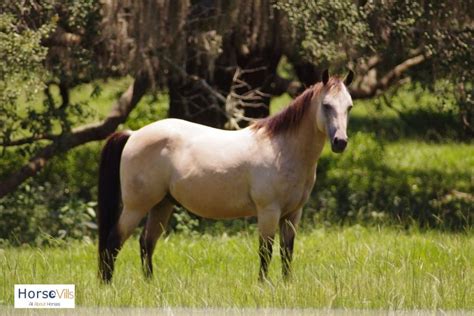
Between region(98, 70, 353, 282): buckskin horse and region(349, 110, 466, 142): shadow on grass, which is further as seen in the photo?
region(349, 110, 466, 142): shadow on grass

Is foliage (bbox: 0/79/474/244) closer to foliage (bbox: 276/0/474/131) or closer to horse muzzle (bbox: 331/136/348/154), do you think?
foliage (bbox: 276/0/474/131)

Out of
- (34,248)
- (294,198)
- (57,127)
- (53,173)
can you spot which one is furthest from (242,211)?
(57,127)

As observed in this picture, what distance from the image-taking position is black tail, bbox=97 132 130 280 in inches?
412

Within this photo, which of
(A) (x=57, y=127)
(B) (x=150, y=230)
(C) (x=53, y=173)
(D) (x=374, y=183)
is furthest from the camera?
(A) (x=57, y=127)

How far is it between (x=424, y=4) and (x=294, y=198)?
183 inches

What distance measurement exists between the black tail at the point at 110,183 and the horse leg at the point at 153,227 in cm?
28

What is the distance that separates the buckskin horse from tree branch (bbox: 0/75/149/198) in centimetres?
342

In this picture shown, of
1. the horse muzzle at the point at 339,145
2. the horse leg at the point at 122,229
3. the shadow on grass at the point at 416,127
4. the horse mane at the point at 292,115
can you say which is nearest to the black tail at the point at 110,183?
the horse leg at the point at 122,229

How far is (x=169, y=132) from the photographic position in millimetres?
10141

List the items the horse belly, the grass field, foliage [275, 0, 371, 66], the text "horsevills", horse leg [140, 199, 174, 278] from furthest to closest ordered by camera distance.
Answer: foliage [275, 0, 371, 66], horse leg [140, 199, 174, 278], the horse belly, the text "horsevills", the grass field

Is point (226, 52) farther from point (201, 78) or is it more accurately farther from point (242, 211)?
point (242, 211)

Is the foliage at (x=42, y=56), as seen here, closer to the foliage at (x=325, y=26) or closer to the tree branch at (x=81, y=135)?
the tree branch at (x=81, y=135)

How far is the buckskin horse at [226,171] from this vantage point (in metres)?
A: 9.69

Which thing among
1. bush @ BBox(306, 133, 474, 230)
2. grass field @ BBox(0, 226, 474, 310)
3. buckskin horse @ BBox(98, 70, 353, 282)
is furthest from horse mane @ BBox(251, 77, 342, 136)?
bush @ BBox(306, 133, 474, 230)
